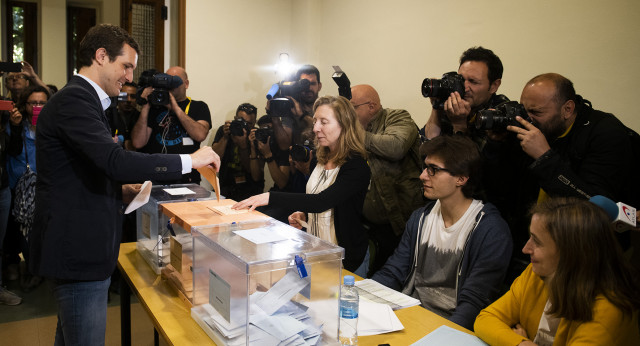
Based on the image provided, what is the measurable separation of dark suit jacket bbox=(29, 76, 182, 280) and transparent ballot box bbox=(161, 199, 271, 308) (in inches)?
9.3

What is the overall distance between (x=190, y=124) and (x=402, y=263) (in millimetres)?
1900

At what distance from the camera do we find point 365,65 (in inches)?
158

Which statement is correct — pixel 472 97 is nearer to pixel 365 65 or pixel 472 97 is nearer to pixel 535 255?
pixel 535 255

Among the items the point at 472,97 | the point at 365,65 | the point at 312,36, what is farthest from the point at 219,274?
the point at 312,36

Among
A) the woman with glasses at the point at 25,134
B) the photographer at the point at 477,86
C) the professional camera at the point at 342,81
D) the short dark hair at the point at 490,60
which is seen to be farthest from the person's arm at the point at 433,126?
the woman with glasses at the point at 25,134

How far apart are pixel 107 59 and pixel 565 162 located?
1.75 m

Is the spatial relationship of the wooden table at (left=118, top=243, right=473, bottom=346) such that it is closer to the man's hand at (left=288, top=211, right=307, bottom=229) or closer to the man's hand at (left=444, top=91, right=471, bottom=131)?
the man's hand at (left=288, top=211, right=307, bottom=229)

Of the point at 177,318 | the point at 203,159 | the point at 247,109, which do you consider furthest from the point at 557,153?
the point at 247,109

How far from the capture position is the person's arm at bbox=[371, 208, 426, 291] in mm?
2045

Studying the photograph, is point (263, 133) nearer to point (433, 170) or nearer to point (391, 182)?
point (391, 182)

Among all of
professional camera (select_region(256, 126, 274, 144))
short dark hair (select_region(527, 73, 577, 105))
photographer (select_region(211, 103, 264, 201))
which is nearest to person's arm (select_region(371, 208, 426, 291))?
short dark hair (select_region(527, 73, 577, 105))

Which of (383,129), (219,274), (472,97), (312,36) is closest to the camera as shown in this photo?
(219,274)

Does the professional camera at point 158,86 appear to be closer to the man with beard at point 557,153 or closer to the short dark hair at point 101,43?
the short dark hair at point 101,43

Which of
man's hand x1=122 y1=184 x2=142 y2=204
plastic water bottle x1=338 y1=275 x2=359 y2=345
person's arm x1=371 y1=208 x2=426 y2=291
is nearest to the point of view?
plastic water bottle x1=338 y1=275 x2=359 y2=345
